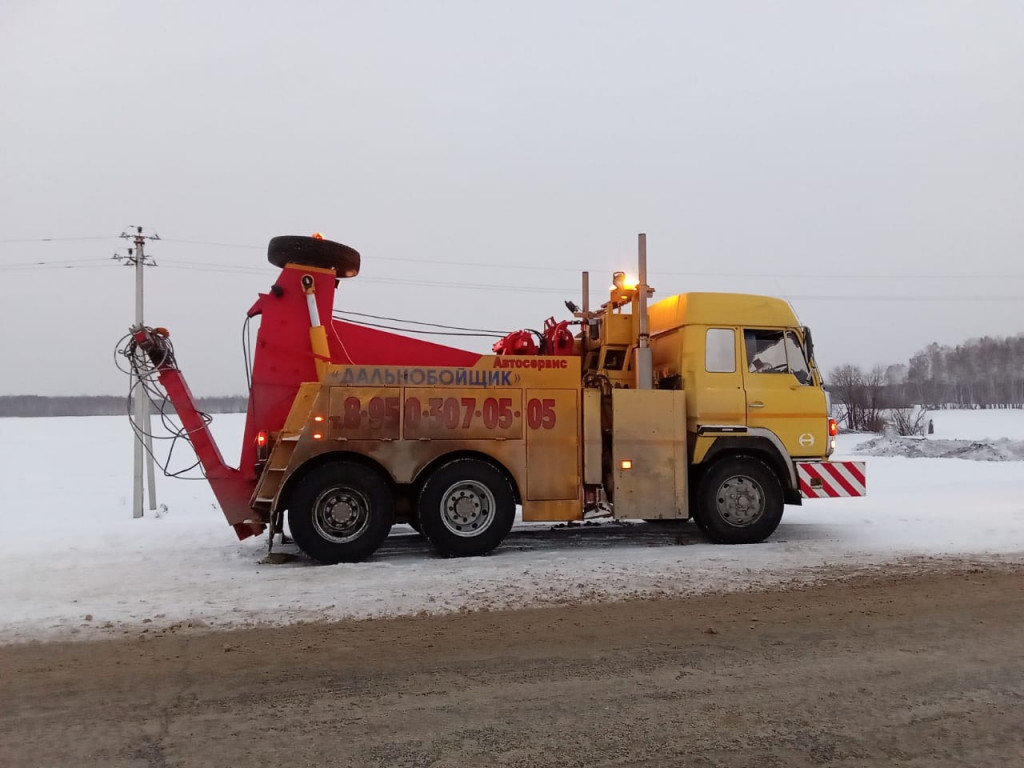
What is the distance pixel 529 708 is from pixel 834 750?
4.85ft

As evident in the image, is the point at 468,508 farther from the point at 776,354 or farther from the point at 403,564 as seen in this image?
the point at 776,354

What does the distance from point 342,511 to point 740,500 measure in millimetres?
4789

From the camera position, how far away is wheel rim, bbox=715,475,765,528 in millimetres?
8508

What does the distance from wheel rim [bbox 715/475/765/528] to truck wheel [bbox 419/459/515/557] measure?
2.71 meters

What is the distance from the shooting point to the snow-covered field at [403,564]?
5660 millimetres

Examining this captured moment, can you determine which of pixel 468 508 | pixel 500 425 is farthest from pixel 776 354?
pixel 468 508

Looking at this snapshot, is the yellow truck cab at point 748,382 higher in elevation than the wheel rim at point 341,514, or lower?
higher

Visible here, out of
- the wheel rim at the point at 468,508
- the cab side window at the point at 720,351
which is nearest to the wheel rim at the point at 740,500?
the cab side window at the point at 720,351

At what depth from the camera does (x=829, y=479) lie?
859cm

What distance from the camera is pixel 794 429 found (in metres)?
8.66

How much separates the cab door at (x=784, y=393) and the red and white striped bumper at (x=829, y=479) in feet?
0.62

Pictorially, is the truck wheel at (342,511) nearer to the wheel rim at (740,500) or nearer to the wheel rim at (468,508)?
the wheel rim at (468,508)

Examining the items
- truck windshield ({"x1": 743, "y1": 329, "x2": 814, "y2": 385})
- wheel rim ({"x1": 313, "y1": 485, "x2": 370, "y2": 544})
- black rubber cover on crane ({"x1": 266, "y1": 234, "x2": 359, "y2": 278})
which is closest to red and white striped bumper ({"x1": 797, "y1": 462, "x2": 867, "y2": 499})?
truck windshield ({"x1": 743, "y1": 329, "x2": 814, "y2": 385})

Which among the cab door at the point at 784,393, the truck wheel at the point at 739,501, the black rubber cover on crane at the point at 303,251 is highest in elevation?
the black rubber cover on crane at the point at 303,251
